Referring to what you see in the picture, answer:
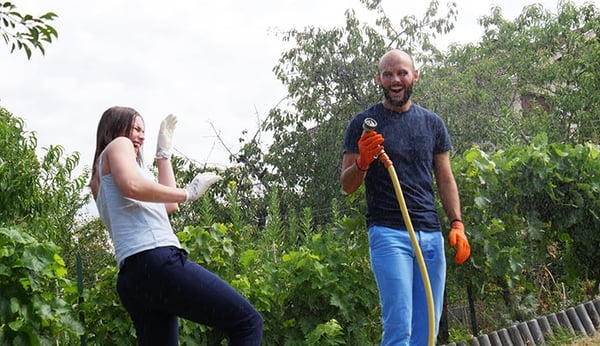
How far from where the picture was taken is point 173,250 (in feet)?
8.07

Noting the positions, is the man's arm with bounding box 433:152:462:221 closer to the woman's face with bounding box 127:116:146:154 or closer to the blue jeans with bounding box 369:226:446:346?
the blue jeans with bounding box 369:226:446:346

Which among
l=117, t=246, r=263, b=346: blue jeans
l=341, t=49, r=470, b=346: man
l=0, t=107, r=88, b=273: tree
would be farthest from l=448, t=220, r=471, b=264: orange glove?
l=0, t=107, r=88, b=273: tree

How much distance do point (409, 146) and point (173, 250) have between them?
99cm

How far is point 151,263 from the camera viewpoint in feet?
7.88

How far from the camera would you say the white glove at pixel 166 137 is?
3.12 metres

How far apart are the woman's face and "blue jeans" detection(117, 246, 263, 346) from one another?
0.40 meters

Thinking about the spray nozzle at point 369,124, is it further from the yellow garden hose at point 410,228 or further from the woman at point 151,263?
the woman at point 151,263

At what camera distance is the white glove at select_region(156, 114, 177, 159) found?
3123mm

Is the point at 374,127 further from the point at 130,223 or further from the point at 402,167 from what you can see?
the point at 130,223

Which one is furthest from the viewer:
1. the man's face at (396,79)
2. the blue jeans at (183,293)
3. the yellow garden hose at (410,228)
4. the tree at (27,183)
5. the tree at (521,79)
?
the tree at (521,79)

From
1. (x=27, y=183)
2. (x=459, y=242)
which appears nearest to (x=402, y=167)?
(x=459, y=242)

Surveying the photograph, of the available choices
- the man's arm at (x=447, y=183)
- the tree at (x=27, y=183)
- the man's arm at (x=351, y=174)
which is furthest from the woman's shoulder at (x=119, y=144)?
the tree at (x=27, y=183)

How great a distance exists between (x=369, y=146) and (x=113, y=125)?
855 mm

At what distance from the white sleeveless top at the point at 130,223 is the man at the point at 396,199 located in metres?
0.73
